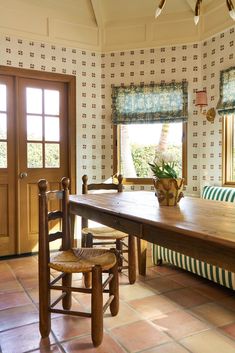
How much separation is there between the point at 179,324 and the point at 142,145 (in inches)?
99.2

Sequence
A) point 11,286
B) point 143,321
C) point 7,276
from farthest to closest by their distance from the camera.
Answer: point 7,276
point 11,286
point 143,321

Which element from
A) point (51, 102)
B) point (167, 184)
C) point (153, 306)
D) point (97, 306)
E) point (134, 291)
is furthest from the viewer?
point (51, 102)

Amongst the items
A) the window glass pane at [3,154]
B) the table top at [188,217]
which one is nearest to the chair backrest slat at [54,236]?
the table top at [188,217]

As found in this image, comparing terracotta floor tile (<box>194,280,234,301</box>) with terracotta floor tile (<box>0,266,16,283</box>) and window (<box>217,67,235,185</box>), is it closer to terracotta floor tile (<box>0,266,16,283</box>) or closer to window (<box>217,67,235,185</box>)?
window (<box>217,67,235,185</box>)

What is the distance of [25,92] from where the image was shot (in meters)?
3.77

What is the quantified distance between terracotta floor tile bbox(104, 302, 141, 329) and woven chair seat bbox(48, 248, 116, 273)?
452 mm

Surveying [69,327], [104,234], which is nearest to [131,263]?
[104,234]

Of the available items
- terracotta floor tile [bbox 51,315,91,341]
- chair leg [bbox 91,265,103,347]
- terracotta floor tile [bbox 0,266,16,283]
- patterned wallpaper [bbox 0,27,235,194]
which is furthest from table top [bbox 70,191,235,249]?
patterned wallpaper [bbox 0,27,235,194]

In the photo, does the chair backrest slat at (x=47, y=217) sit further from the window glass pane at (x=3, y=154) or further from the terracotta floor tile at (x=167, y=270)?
the window glass pane at (x=3, y=154)

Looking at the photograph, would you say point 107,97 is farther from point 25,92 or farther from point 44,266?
point 44,266

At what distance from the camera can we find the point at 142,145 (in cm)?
425

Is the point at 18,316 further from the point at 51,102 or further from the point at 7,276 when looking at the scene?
the point at 51,102

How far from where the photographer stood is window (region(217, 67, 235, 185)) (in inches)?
139

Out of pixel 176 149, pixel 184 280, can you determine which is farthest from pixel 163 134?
pixel 184 280
